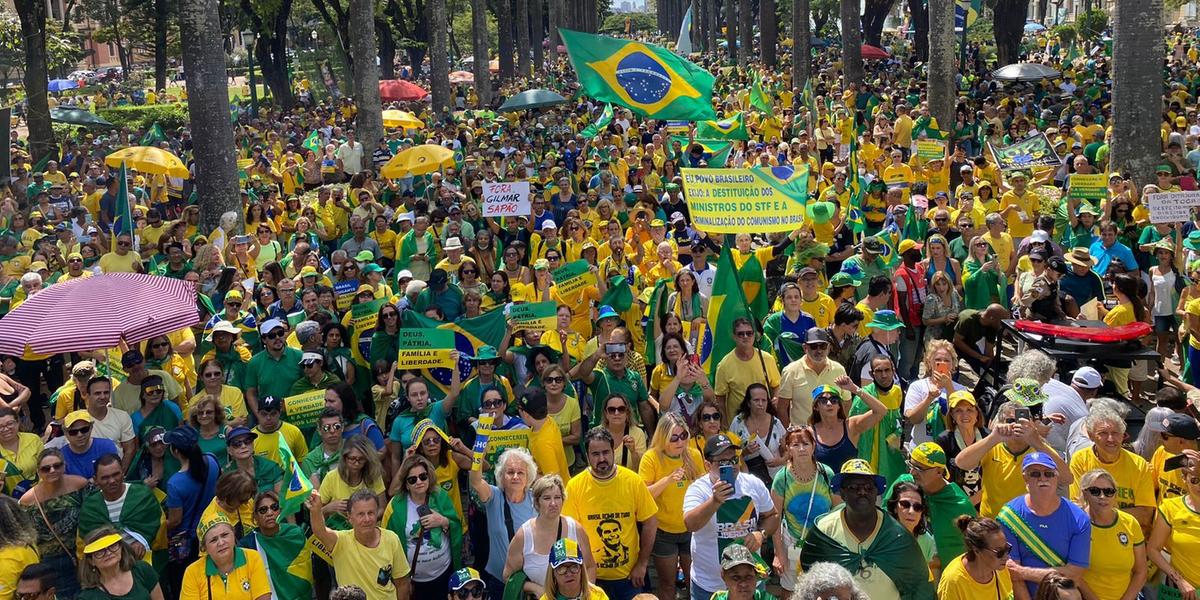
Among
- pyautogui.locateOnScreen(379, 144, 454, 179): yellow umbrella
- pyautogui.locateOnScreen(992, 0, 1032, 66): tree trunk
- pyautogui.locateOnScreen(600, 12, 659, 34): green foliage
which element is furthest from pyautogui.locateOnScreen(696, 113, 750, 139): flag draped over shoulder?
pyautogui.locateOnScreen(600, 12, 659, 34): green foliage

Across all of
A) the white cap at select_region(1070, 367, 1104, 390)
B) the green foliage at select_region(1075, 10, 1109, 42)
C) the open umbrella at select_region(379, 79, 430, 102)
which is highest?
the green foliage at select_region(1075, 10, 1109, 42)

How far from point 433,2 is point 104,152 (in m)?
8.38

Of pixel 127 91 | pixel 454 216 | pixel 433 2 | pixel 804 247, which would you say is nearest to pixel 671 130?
pixel 433 2

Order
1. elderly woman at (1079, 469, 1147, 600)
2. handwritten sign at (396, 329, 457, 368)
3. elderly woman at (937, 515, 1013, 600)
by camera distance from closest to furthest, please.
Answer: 1. elderly woman at (937, 515, 1013, 600)
2. elderly woman at (1079, 469, 1147, 600)
3. handwritten sign at (396, 329, 457, 368)

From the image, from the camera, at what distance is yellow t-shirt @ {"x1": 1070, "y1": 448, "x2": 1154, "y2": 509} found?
611cm

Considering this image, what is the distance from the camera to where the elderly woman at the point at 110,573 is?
18.2 ft

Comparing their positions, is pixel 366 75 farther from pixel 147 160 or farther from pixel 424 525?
pixel 424 525

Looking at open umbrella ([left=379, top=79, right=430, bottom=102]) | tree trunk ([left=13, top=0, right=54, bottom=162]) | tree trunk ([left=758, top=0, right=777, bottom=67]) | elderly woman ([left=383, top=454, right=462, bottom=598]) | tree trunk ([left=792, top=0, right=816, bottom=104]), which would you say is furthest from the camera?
tree trunk ([left=758, top=0, right=777, bottom=67])

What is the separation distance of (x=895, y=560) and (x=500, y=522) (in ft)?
7.05

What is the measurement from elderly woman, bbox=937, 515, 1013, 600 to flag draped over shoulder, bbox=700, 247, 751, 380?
358 centimetres

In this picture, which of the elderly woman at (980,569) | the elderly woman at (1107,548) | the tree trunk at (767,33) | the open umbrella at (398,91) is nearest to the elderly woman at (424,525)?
the elderly woman at (980,569)

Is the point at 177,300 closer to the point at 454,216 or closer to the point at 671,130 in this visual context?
the point at 454,216

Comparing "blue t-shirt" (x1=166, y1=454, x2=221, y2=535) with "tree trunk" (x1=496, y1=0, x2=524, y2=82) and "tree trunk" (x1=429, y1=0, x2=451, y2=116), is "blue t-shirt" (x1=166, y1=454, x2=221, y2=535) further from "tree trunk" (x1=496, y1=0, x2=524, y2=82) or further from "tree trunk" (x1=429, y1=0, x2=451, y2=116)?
"tree trunk" (x1=496, y1=0, x2=524, y2=82)

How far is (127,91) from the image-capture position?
184 ft
